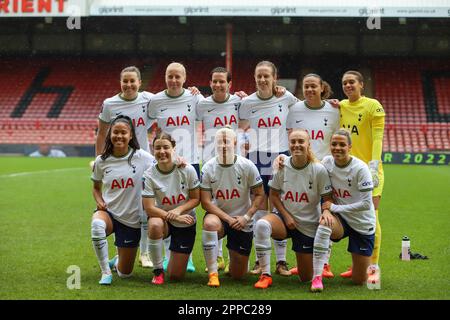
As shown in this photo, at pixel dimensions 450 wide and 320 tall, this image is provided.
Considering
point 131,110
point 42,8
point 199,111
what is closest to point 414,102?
point 42,8

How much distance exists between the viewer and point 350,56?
2862 centimetres

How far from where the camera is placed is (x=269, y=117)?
6.06 metres

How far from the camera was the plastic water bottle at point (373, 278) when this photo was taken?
5.19 meters

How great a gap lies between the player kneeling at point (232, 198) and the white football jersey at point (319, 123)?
2.33 ft

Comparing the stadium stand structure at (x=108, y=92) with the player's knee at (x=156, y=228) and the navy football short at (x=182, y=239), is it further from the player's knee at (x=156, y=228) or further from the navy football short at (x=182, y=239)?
the player's knee at (x=156, y=228)

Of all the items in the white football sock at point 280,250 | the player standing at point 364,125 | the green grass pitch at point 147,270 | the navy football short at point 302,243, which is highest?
the player standing at point 364,125

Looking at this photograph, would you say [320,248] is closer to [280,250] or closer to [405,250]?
[280,250]

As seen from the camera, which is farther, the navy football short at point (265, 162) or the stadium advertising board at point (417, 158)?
the stadium advertising board at point (417, 158)

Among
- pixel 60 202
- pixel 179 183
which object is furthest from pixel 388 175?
pixel 179 183

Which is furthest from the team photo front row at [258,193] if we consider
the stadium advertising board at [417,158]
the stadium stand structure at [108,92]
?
the stadium stand structure at [108,92]

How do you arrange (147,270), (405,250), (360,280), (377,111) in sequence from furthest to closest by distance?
(405,250), (147,270), (377,111), (360,280)

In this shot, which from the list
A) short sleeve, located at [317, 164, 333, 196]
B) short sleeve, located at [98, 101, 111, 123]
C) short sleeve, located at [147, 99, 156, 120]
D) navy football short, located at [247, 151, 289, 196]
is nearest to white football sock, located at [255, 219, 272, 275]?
short sleeve, located at [317, 164, 333, 196]

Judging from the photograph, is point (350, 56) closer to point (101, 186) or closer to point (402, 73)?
point (402, 73)

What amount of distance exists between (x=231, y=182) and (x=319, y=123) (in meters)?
0.99
